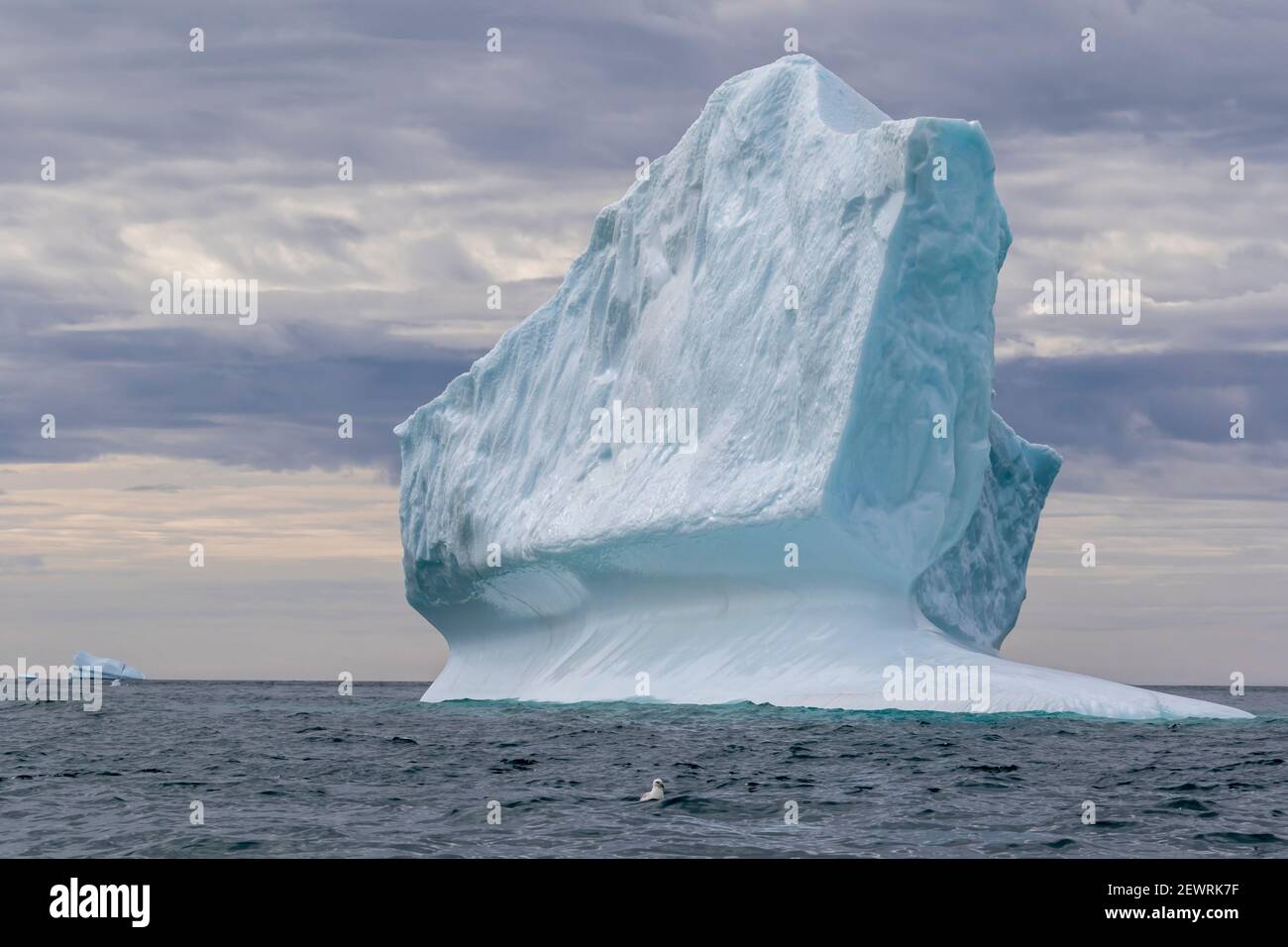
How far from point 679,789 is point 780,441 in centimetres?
1345

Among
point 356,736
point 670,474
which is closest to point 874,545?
point 670,474

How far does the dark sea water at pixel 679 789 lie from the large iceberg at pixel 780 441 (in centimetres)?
279

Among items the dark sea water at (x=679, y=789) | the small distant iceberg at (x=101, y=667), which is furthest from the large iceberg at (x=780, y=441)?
the small distant iceberg at (x=101, y=667)

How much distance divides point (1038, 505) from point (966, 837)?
25.6 metres

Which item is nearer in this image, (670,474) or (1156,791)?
(1156,791)

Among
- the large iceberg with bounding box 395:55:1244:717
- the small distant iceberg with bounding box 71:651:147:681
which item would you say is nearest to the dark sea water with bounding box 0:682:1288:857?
the large iceberg with bounding box 395:55:1244:717

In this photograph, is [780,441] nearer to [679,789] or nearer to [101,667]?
[679,789]

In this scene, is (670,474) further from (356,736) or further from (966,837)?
(966,837)

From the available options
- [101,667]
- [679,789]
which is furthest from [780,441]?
[101,667]

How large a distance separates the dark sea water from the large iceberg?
110 inches

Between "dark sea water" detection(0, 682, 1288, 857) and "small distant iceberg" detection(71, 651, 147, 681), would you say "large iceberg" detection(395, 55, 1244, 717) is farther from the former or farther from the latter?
"small distant iceberg" detection(71, 651, 147, 681)

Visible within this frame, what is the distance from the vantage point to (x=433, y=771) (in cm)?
1484

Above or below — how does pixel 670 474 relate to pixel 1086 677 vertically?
above

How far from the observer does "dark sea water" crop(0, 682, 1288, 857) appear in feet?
32.8
